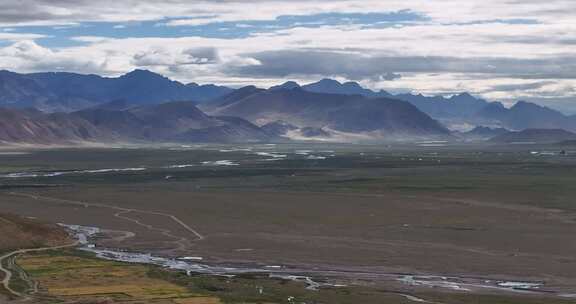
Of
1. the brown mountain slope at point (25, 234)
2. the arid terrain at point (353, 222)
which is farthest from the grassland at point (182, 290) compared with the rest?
the brown mountain slope at point (25, 234)

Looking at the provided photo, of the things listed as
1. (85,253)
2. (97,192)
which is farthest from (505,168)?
(85,253)

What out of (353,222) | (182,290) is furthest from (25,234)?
(353,222)

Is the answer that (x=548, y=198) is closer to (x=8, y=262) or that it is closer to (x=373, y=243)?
(x=373, y=243)

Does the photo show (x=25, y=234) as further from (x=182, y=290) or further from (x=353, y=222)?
(x=353, y=222)

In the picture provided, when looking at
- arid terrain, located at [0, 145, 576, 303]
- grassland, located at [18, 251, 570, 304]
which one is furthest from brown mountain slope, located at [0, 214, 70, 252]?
grassland, located at [18, 251, 570, 304]

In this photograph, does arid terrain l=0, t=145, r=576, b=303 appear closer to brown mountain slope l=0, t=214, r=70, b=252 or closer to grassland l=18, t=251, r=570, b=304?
grassland l=18, t=251, r=570, b=304

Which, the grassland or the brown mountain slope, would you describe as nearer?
the grassland

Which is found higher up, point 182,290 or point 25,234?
point 25,234

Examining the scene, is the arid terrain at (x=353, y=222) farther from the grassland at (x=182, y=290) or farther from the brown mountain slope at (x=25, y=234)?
the brown mountain slope at (x=25, y=234)

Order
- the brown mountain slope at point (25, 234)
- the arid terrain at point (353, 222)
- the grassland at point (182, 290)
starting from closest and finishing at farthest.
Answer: the grassland at point (182, 290)
the arid terrain at point (353, 222)
the brown mountain slope at point (25, 234)
